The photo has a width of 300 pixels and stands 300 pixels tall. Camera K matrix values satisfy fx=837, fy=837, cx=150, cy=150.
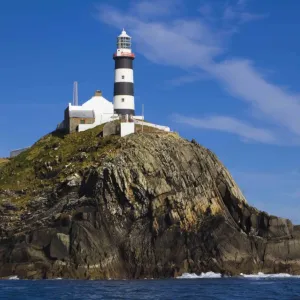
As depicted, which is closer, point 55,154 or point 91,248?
point 91,248

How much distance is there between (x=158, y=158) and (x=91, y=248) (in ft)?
50.6

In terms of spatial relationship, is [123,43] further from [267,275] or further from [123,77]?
[267,275]

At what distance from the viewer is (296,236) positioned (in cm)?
9606

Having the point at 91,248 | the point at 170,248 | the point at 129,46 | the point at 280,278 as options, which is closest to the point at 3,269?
the point at 91,248

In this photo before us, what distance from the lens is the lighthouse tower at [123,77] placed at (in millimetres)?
115938

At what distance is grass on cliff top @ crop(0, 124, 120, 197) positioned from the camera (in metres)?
103

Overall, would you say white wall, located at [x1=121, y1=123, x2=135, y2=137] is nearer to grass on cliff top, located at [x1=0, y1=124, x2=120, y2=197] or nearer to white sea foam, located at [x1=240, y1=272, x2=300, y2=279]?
grass on cliff top, located at [x1=0, y1=124, x2=120, y2=197]

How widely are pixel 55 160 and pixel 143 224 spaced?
20120 mm

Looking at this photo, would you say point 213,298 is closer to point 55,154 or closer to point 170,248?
point 170,248

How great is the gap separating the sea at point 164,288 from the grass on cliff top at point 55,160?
18120mm

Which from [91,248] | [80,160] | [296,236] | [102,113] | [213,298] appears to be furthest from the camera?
[102,113]

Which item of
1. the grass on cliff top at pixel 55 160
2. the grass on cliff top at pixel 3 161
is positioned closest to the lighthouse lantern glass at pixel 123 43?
the grass on cliff top at pixel 55 160

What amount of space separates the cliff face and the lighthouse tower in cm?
1509

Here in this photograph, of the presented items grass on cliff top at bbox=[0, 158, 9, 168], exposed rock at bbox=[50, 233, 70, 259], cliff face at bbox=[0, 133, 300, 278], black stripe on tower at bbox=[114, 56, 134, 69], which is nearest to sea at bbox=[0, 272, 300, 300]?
cliff face at bbox=[0, 133, 300, 278]
